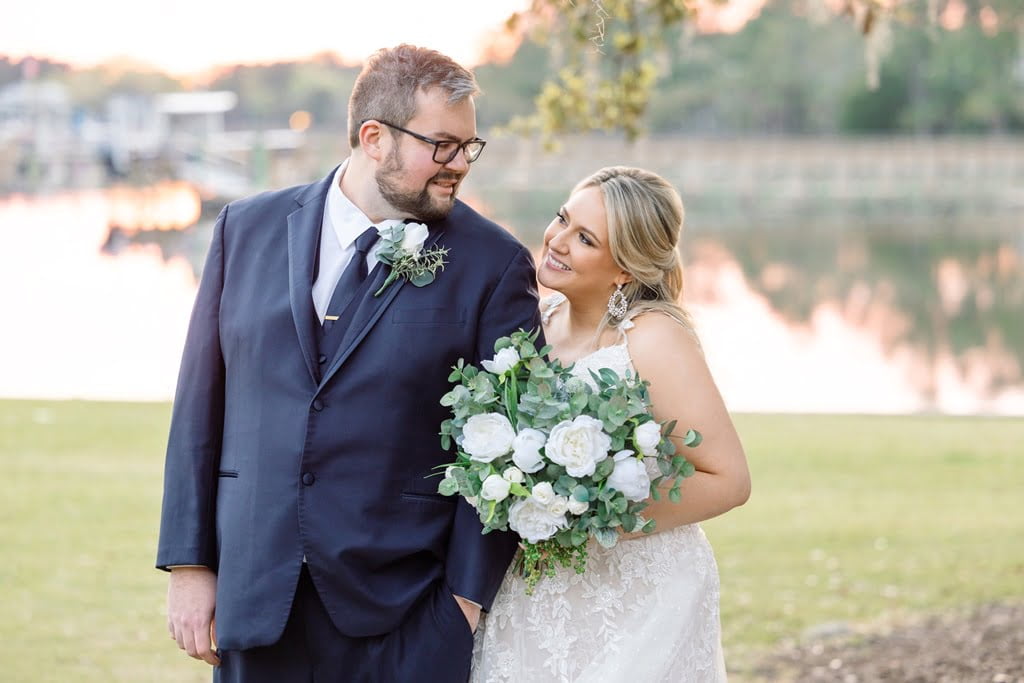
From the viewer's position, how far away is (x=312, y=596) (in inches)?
111

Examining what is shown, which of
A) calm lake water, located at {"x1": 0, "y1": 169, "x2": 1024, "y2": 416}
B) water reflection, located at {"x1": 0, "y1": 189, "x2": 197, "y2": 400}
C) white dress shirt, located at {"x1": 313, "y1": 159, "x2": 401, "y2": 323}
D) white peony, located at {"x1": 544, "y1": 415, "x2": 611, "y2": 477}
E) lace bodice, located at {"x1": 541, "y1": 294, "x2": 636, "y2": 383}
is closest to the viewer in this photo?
white peony, located at {"x1": 544, "y1": 415, "x2": 611, "y2": 477}

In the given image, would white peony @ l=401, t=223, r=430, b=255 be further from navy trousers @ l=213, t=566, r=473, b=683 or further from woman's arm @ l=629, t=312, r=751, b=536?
navy trousers @ l=213, t=566, r=473, b=683

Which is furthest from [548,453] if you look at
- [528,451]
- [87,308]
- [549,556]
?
[87,308]

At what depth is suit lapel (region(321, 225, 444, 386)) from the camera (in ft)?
9.05

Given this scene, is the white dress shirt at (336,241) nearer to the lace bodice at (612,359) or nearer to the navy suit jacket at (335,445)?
the navy suit jacket at (335,445)

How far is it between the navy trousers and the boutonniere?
71 centimetres

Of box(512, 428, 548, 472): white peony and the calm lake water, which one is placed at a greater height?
box(512, 428, 548, 472): white peony

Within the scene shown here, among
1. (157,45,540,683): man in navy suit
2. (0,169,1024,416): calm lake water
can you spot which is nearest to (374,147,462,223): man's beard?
(157,45,540,683): man in navy suit

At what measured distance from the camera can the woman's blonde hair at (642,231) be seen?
3.11m

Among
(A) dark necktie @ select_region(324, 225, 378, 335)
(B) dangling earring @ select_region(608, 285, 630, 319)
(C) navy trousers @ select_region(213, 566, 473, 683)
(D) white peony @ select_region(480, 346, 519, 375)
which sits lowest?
(C) navy trousers @ select_region(213, 566, 473, 683)

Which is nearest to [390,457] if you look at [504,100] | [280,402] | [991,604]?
[280,402]

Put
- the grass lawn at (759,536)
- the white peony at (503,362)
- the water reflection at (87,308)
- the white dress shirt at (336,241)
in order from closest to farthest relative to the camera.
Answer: the white peony at (503,362)
the white dress shirt at (336,241)
the grass lawn at (759,536)
the water reflection at (87,308)

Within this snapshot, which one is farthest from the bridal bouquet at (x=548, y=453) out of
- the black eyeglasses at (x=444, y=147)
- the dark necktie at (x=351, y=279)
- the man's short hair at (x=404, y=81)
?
the man's short hair at (x=404, y=81)

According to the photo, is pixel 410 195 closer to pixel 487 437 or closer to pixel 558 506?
pixel 487 437
